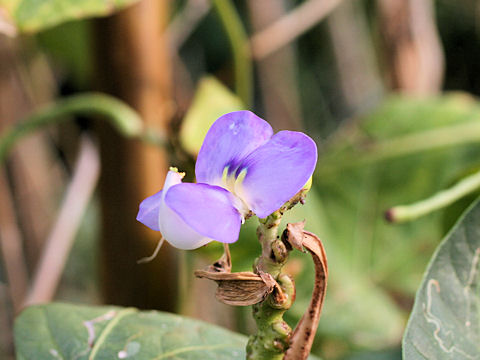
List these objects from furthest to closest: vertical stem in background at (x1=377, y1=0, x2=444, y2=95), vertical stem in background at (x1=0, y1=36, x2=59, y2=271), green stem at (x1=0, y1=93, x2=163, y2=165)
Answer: vertical stem in background at (x1=0, y1=36, x2=59, y2=271)
vertical stem in background at (x1=377, y1=0, x2=444, y2=95)
green stem at (x1=0, y1=93, x2=163, y2=165)

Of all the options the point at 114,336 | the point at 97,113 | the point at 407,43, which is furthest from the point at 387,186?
the point at 114,336

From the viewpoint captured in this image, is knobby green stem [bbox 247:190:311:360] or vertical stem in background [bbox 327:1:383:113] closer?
knobby green stem [bbox 247:190:311:360]

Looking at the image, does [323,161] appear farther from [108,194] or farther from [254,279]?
[254,279]

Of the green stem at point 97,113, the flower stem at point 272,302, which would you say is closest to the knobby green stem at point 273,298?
the flower stem at point 272,302

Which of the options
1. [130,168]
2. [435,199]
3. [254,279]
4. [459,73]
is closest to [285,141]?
[254,279]

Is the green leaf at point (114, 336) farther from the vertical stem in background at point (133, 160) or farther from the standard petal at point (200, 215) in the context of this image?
the vertical stem in background at point (133, 160)

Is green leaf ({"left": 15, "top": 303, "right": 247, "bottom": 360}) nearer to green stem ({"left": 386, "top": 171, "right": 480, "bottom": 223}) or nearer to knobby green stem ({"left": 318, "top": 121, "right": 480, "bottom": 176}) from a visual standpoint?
green stem ({"left": 386, "top": 171, "right": 480, "bottom": 223})

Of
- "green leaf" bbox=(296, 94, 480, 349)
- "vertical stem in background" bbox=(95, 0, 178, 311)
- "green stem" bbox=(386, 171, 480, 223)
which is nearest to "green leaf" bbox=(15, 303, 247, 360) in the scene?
"green stem" bbox=(386, 171, 480, 223)
